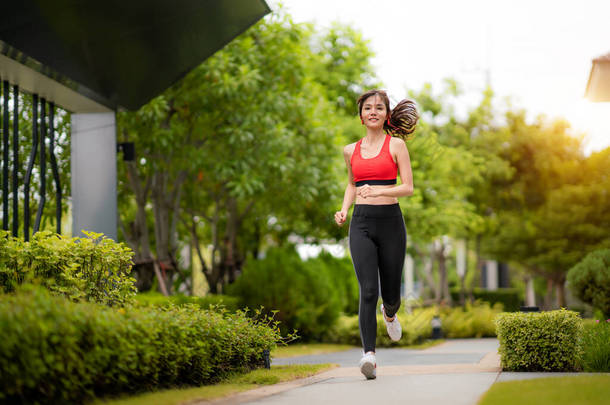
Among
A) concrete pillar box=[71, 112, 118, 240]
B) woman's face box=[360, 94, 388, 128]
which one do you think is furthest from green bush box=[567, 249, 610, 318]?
concrete pillar box=[71, 112, 118, 240]

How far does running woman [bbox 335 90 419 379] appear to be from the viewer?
19.2 ft

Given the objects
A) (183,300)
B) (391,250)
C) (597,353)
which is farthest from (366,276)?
(183,300)

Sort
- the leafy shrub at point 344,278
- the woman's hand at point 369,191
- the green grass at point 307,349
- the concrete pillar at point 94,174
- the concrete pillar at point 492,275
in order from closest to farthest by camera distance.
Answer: the woman's hand at point 369,191, the concrete pillar at point 94,174, the green grass at point 307,349, the leafy shrub at point 344,278, the concrete pillar at point 492,275

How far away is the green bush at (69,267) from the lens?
19.0 feet

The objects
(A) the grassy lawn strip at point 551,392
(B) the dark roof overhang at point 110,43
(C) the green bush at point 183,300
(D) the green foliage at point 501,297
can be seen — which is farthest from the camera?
(D) the green foliage at point 501,297

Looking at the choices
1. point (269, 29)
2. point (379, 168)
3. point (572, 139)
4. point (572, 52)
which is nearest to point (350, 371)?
point (379, 168)

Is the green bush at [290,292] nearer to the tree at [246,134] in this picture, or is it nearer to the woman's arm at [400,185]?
the tree at [246,134]

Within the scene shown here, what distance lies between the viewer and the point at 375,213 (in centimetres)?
594

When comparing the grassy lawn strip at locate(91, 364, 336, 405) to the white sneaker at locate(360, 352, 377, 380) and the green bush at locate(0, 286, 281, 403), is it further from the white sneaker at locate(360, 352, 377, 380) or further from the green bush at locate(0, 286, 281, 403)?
the white sneaker at locate(360, 352, 377, 380)

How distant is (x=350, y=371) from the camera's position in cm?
691

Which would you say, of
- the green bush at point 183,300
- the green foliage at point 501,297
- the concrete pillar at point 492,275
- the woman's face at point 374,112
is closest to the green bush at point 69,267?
the woman's face at point 374,112

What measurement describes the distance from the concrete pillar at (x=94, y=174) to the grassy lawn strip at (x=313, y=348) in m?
3.65

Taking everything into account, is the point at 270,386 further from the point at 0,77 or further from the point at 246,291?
the point at 246,291

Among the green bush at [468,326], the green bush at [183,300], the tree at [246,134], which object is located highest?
the tree at [246,134]
